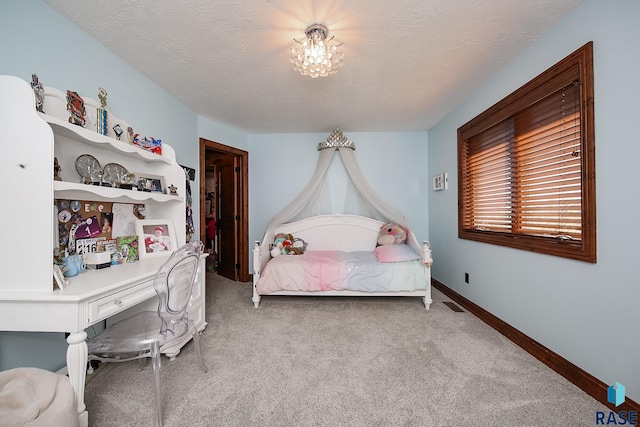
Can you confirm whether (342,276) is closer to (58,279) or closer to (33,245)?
(58,279)

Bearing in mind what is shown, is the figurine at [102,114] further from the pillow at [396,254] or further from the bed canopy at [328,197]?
the pillow at [396,254]

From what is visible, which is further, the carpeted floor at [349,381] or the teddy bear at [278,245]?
the teddy bear at [278,245]

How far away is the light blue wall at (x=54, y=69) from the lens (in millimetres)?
1324

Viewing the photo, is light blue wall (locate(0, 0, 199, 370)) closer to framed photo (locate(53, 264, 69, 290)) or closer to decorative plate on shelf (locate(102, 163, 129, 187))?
framed photo (locate(53, 264, 69, 290))

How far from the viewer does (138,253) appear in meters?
1.94

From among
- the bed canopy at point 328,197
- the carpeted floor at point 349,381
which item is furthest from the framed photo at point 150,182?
the bed canopy at point 328,197

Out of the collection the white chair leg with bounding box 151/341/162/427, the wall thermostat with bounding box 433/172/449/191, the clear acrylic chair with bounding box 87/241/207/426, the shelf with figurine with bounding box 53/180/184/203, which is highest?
the wall thermostat with bounding box 433/172/449/191


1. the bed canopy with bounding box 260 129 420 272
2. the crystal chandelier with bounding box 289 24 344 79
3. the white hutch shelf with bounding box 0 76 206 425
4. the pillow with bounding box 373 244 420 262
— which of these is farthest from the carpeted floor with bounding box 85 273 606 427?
the crystal chandelier with bounding box 289 24 344 79

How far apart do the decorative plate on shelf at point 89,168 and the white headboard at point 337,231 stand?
84.0 inches

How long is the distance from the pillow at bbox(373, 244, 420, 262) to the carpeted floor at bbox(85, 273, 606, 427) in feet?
2.07

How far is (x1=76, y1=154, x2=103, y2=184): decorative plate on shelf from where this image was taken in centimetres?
157

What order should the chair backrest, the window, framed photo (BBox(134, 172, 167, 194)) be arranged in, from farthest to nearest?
framed photo (BBox(134, 172, 167, 194))
the window
the chair backrest

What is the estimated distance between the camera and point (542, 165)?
1.81 metres

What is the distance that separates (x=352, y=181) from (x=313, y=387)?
266 cm
